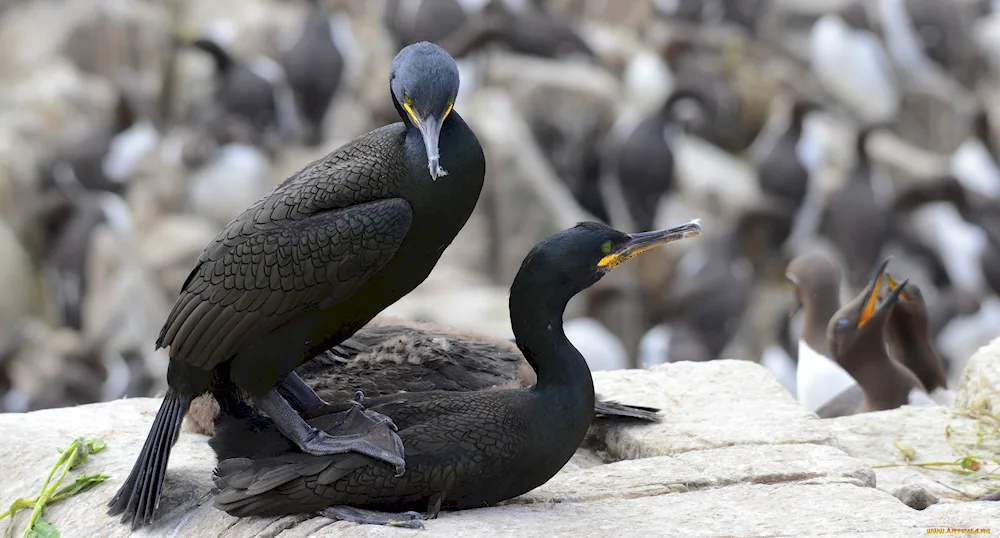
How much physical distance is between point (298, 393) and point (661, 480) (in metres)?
1.09

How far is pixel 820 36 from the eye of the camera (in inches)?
766

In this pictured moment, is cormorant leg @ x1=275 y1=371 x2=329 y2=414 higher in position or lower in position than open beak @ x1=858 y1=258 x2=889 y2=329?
lower

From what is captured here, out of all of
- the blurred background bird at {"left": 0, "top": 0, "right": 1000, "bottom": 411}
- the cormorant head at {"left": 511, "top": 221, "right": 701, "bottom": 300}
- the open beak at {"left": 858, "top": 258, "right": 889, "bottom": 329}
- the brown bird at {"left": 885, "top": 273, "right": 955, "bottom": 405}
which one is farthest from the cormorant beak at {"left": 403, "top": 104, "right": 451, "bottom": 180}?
the blurred background bird at {"left": 0, "top": 0, "right": 1000, "bottom": 411}

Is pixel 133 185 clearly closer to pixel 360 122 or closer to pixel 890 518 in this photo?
pixel 360 122

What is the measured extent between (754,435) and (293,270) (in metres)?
1.65

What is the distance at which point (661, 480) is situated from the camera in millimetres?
4016

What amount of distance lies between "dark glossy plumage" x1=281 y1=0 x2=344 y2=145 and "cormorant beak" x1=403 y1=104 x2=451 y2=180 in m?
14.0

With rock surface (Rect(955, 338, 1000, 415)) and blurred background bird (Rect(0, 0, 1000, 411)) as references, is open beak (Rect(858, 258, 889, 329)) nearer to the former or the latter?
rock surface (Rect(955, 338, 1000, 415))

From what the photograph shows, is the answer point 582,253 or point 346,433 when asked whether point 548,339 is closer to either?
point 582,253

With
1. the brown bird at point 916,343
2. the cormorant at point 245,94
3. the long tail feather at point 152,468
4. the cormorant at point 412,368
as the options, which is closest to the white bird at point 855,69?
the cormorant at point 245,94

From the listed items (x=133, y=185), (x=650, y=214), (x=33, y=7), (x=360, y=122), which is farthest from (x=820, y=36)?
(x=33, y=7)

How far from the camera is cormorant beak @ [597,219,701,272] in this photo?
3656 millimetres

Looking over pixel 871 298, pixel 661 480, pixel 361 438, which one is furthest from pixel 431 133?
pixel 871 298

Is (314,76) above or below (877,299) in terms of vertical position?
above
